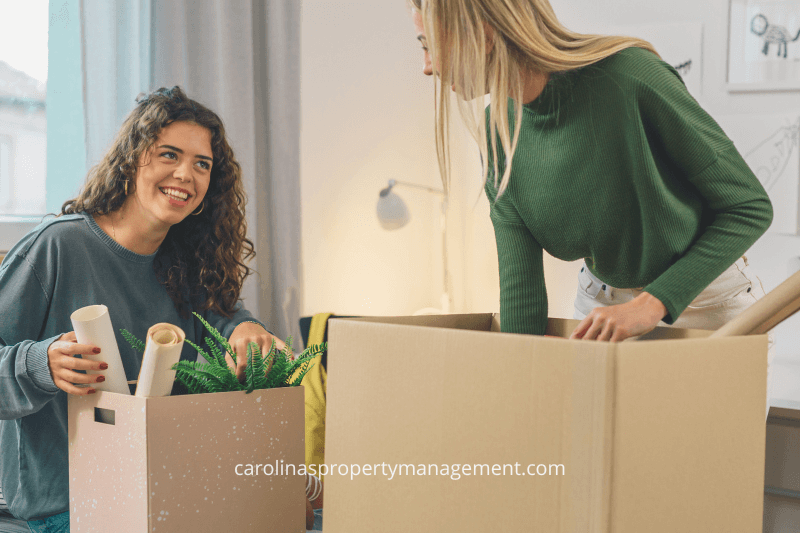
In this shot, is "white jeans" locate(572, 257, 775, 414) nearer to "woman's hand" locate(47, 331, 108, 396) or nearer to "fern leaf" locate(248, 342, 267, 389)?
"fern leaf" locate(248, 342, 267, 389)

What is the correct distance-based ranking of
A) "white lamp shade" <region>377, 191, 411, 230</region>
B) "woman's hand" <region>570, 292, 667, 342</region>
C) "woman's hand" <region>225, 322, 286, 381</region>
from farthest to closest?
"white lamp shade" <region>377, 191, 411, 230</region> < "woman's hand" <region>225, 322, 286, 381</region> < "woman's hand" <region>570, 292, 667, 342</region>

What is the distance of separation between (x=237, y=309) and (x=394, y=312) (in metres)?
1.52

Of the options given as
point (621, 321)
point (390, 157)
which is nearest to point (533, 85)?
point (621, 321)

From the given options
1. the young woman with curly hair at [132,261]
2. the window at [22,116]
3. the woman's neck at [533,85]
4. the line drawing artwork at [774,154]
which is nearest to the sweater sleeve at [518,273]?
the woman's neck at [533,85]

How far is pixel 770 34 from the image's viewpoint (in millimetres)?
2230

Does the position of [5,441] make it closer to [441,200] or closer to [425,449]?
[425,449]

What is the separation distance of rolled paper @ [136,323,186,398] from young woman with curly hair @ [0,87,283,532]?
26 cm

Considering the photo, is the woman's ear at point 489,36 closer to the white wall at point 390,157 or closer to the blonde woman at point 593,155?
the blonde woman at point 593,155

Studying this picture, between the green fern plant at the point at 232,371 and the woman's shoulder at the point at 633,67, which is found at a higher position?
the woman's shoulder at the point at 633,67

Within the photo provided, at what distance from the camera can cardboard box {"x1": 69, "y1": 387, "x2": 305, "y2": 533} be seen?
595mm


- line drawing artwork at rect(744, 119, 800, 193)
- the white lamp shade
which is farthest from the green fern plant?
line drawing artwork at rect(744, 119, 800, 193)

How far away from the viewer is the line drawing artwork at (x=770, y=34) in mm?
2215

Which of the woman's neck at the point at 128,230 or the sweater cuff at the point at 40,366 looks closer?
the sweater cuff at the point at 40,366

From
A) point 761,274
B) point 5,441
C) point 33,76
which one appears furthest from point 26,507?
point 761,274
